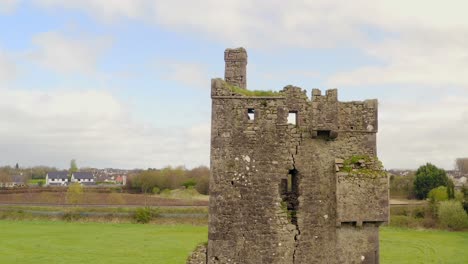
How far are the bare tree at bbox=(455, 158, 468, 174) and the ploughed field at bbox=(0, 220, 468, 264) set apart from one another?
472 feet

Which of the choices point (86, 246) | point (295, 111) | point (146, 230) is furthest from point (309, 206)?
point (146, 230)

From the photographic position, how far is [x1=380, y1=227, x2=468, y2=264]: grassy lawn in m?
38.8

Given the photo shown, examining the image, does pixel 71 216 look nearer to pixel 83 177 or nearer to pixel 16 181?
pixel 16 181

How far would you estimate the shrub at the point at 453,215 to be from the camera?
59344 millimetres

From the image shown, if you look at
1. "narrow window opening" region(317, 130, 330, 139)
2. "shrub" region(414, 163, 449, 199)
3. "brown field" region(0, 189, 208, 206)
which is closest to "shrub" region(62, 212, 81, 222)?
"brown field" region(0, 189, 208, 206)

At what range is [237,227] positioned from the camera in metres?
12.5

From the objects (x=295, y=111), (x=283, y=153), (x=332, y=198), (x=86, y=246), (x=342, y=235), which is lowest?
(x=86, y=246)

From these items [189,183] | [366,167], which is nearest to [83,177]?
[189,183]

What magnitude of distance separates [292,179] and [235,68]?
3.36 m

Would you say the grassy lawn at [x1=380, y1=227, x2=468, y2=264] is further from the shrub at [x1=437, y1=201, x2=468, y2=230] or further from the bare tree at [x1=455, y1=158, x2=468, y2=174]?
the bare tree at [x1=455, y1=158, x2=468, y2=174]

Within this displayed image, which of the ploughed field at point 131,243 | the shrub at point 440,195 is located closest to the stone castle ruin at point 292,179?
the ploughed field at point 131,243

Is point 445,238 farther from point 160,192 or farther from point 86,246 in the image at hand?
point 160,192

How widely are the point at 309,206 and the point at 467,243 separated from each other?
42.4 m

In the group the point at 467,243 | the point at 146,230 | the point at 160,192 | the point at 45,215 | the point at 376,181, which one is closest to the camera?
the point at 376,181
